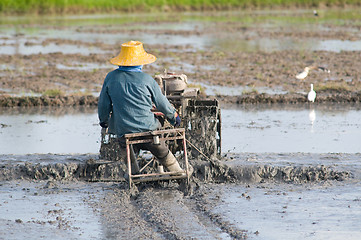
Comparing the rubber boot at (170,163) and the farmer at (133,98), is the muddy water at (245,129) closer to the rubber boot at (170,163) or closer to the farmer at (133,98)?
the rubber boot at (170,163)

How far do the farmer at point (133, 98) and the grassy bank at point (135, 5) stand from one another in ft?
122

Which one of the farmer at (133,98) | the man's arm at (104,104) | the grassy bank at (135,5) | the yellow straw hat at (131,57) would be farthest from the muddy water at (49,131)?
the grassy bank at (135,5)

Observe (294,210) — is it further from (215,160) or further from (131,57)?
(131,57)

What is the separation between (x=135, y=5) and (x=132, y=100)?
39.6m

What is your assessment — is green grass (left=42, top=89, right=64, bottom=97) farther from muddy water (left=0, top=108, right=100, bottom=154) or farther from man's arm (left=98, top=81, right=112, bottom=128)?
man's arm (left=98, top=81, right=112, bottom=128)

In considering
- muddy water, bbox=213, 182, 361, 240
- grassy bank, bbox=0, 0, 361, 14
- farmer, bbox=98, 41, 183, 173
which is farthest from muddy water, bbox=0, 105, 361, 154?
grassy bank, bbox=0, 0, 361, 14

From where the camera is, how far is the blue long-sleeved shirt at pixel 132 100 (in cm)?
616

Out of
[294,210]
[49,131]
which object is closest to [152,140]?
[294,210]

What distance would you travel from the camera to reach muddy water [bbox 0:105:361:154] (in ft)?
30.1

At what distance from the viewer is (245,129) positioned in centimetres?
1042

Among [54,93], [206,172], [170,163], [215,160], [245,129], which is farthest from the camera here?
[54,93]

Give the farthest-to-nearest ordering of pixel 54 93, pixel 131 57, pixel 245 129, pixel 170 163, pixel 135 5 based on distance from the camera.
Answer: pixel 135 5 → pixel 54 93 → pixel 245 129 → pixel 170 163 → pixel 131 57

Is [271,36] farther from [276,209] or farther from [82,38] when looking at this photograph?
[276,209]

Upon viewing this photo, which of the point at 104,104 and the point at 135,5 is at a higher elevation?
the point at 104,104
